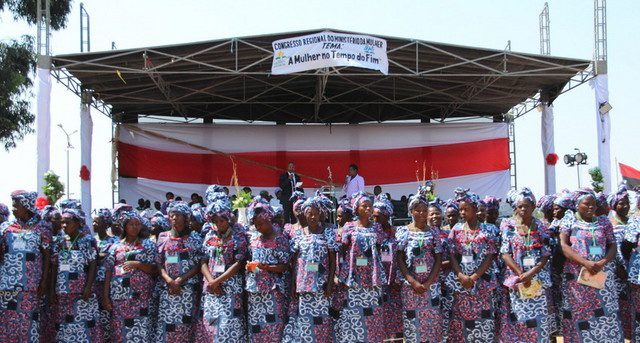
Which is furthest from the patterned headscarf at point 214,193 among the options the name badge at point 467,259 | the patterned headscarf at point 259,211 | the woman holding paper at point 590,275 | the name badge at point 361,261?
the woman holding paper at point 590,275

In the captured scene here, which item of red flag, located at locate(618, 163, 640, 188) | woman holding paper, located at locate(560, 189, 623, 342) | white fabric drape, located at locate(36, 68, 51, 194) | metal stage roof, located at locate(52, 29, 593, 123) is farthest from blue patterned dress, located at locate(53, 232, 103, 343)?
red flag, located at locate(618, 163, 640, 188)

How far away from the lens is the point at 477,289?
6902mm

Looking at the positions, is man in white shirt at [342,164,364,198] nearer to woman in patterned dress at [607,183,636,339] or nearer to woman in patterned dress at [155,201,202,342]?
woman in patterned dress at [607,183,636,339]

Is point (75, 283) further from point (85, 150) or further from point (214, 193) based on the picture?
point (85, 150)

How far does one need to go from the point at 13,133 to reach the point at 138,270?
13.8 meters

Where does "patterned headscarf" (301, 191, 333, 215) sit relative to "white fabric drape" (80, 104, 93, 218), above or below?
below

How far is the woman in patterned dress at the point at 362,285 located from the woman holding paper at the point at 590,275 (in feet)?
5.64

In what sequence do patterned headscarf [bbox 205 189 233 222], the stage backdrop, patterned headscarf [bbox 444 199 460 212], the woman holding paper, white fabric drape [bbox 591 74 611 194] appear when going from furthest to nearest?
the stage backdrop, white fabric drape [bbox 591 74 611 194], patterned headscarf [bbox 444 199 460 212], patterned headscarf [bbox 205 189 233 222], the woman holding paper

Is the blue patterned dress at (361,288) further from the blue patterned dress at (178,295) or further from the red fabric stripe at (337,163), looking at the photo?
the red fabric stripe at (337,163)

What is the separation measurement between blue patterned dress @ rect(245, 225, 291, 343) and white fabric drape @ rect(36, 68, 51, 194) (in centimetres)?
673

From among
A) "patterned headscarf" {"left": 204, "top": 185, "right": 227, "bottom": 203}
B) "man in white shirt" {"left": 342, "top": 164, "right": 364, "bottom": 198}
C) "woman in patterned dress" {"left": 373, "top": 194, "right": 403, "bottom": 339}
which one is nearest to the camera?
"patterned headscarf" {"left": 204, "top": 185, "right": 227, "bottom": 203}

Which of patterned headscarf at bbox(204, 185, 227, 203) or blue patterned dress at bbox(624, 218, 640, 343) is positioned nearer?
blue patterned dress at bbox(624, 218, 640, 343)

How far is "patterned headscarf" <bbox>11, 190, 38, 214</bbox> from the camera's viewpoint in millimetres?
6930

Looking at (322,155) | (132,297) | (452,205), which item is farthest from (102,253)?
(322,155)
